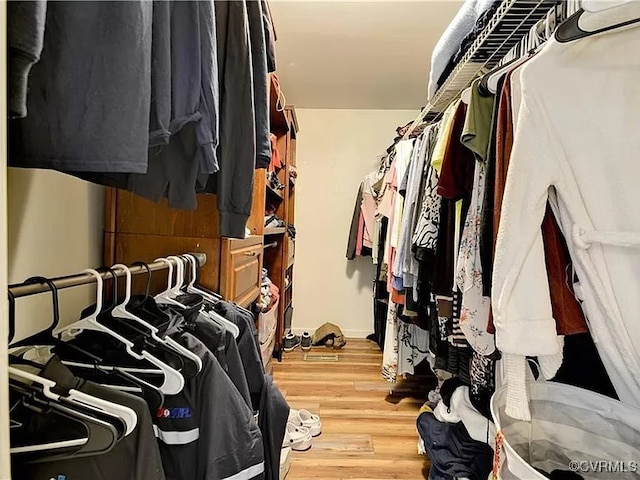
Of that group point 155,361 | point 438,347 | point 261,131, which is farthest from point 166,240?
point 438,347

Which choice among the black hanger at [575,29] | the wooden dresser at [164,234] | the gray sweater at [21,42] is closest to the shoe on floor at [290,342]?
the wooden dresser at [164,234]

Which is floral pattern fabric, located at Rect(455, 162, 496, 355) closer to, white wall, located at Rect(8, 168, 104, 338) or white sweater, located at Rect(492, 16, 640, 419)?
white sweater, located at Rect(492, 16, 640, 419)

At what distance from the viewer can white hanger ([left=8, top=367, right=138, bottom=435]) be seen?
60 centimetres

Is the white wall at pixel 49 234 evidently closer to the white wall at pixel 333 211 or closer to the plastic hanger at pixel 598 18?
the plastic hanger at pixel 598 18

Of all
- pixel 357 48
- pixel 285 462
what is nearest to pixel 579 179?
pixel 285 462

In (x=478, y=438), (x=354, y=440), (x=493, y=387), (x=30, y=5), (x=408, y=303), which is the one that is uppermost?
(x=30, y=5)

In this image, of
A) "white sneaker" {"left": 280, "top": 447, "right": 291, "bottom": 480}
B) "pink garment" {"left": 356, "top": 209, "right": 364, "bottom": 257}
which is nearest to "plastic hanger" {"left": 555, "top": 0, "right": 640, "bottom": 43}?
"white sneaker" {"left": 280, "top": 447, "right": 291, "bottom": 480}

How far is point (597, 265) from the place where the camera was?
0.88 m

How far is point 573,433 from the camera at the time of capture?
1.06 meters

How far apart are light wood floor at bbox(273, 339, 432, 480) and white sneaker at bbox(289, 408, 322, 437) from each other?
0.04m

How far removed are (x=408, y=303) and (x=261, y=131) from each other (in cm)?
112

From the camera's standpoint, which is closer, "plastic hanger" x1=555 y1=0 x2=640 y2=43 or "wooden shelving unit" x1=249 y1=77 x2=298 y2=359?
"plastic hanger" x1=555 y1=0 x2=640 y2=43

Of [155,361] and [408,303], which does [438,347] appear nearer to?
[408,303]

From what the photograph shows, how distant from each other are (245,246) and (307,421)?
993mm
